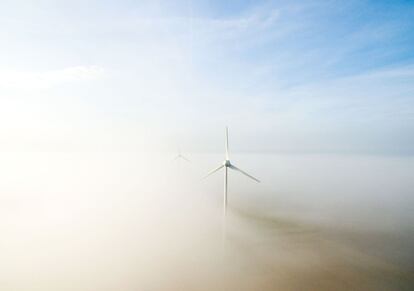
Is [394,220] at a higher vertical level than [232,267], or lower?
higher

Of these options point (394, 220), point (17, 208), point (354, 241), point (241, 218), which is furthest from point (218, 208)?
point (17, 208)

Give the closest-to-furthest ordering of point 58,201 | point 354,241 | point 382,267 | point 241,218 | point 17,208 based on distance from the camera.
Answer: point 382,267
point 354,241
point 241,218
point 17,208
point 58,201

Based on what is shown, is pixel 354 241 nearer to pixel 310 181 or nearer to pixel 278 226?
pixel 278 226

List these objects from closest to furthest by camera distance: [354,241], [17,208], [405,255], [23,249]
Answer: [405,255] → [23,249] → [354,241] → [17,208]

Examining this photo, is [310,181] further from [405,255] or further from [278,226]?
[405,255]

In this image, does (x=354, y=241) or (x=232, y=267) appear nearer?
(x=232, y=267)

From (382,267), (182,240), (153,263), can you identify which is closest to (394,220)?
(382,267)

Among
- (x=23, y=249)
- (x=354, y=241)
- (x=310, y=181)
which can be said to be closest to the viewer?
(x=23, y=249)

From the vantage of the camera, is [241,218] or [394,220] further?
[241,218]

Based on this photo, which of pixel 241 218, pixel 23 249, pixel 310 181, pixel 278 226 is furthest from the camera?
pixel 310 181
